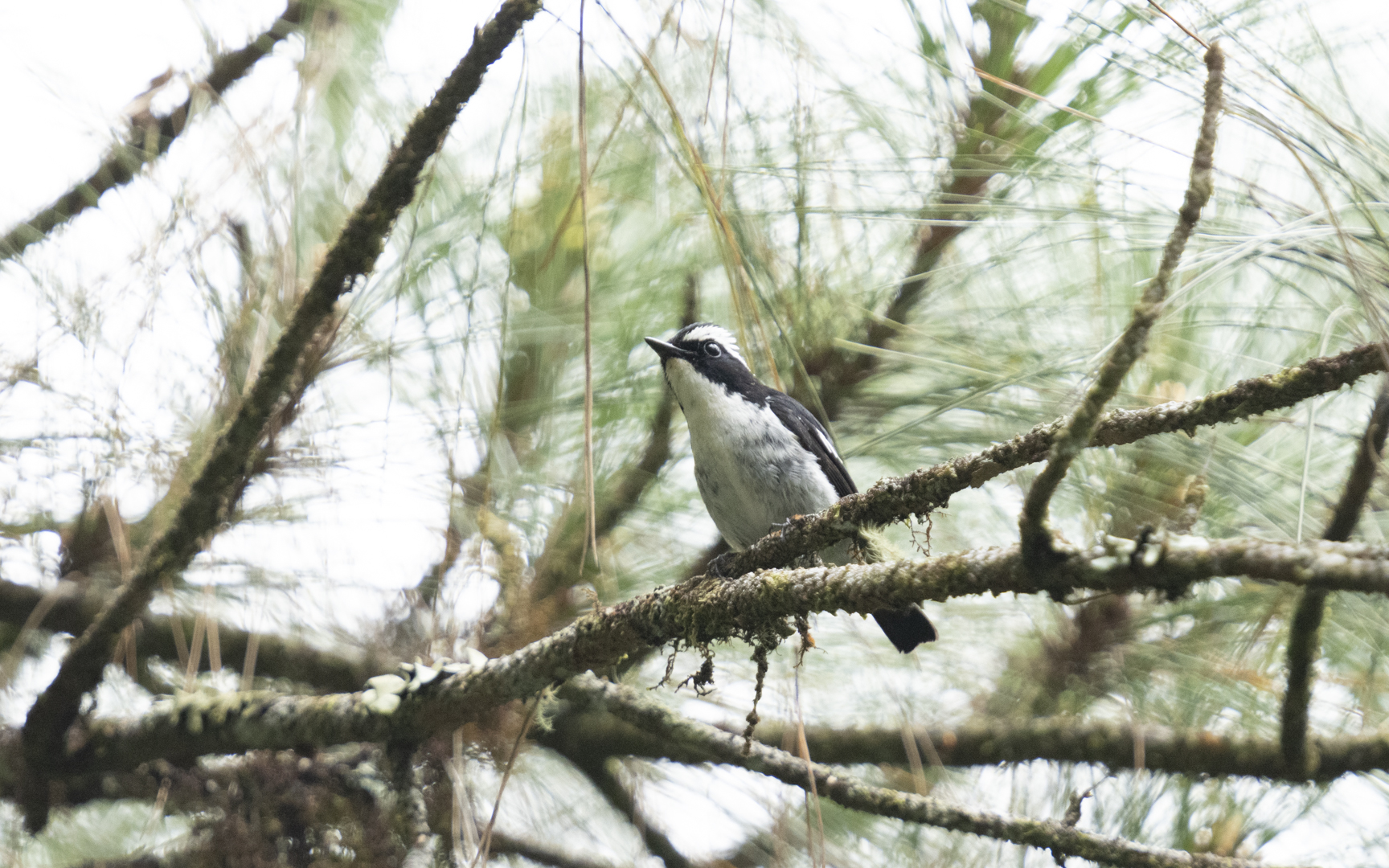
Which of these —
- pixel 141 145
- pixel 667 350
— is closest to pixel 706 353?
pixel 667 350

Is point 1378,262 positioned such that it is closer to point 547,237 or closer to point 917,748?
point 917,748

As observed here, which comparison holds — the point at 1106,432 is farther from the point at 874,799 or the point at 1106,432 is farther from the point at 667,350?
the point at 667,350

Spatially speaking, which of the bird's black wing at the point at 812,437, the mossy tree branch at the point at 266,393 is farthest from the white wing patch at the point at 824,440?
the mossy tree branch at the point at 266,393

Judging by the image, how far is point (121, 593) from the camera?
2.32m

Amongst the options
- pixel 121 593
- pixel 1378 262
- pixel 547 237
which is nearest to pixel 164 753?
pixel 121 593

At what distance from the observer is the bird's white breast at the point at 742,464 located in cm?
317

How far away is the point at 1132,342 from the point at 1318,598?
142cm

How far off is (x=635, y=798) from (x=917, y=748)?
91 cm

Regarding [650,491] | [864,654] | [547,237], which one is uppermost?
[547,237]

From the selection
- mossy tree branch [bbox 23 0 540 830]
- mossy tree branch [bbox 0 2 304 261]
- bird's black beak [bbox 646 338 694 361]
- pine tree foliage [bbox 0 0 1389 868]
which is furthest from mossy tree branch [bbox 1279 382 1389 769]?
mossy tree branch [bbox 0 2 304 261]

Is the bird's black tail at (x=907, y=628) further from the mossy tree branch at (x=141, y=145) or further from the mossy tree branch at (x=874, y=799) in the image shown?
the mossy tree branch at (x=141, y=145)

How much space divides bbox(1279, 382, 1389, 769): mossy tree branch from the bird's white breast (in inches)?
56.6

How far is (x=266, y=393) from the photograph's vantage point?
81.7 inches

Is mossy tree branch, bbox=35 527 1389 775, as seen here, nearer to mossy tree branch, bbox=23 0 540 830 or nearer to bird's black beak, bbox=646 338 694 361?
mossy tree branch, bbox=23 0 540 830
